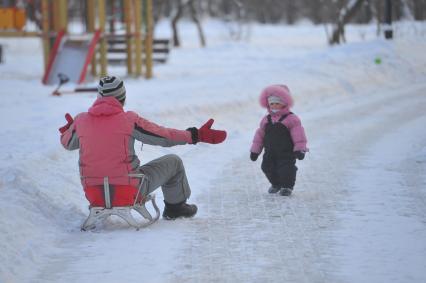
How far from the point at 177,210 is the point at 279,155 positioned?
1.53 metres

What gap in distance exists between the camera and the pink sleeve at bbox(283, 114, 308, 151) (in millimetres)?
7824

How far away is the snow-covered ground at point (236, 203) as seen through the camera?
5406mm

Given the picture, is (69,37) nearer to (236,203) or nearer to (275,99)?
(275,99)

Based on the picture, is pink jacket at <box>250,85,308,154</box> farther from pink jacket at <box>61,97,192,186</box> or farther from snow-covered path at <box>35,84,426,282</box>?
pink jacket at <box>61,97,192,186</box>

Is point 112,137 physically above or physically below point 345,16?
below

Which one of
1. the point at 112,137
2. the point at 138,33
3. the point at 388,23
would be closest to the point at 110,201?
the point at 112,137

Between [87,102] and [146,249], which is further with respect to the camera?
[87,102]

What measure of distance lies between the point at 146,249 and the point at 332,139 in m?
6.03

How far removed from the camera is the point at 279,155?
26.2 ft

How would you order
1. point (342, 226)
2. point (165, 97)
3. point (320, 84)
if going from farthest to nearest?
point (320, 84) → point (165, 97) → point (342, 226)

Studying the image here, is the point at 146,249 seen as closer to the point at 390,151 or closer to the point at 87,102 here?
the point at 390,151

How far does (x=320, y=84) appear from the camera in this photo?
17969 mm

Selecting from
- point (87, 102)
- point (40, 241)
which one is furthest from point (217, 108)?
point (40, 241)

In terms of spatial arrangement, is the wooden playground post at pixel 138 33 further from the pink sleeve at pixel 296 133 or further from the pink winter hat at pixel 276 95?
the pink sleeve at pixel 296 133
